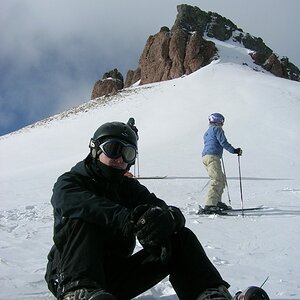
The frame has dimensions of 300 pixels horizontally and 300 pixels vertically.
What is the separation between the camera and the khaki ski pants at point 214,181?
8.16 m

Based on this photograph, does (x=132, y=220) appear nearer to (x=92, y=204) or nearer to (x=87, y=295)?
(x=92, y=204)

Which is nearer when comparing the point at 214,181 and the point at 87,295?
the point at 87,295

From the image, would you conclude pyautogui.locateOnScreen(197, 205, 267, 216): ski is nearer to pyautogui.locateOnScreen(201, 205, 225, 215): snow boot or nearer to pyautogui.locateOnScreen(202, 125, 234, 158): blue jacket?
pyautogui.locateOnScreen(201, 205, 225, 215): snow boot

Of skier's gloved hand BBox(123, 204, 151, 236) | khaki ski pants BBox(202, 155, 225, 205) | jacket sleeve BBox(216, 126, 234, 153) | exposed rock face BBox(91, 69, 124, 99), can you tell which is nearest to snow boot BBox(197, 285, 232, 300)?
skier's gloved hand BBox(123, 204, 151, 236)

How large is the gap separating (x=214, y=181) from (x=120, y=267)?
5854 millimetres

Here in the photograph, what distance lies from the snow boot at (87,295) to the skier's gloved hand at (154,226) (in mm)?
401

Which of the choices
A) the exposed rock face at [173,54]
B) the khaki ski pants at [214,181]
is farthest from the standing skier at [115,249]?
the exposed rock face at [173,54]

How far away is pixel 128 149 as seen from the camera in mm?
2961

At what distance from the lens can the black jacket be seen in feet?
8.10

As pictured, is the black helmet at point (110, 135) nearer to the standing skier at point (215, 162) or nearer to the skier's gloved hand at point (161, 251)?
the skier's gloved hand at point (161, 251)

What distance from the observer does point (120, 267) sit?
8.66 ft

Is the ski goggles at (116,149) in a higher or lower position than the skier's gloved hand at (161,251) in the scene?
higher

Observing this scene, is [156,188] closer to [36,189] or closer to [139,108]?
[36,189]

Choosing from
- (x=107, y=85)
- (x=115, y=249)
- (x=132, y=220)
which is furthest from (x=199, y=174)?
(x=107, y=85)
